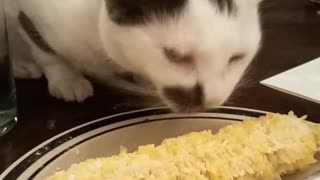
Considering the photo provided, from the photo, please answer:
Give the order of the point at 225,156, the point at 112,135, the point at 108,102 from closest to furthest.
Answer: the point at 225,156 → the point at 112,135 → the point at 108,102

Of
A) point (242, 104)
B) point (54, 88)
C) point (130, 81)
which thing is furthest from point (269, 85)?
point (54, 88)

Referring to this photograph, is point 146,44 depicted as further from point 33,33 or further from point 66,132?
point 33,33

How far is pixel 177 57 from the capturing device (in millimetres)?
772

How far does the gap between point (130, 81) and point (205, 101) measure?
17 centimetres

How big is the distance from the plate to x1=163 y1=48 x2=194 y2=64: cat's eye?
0.09 m

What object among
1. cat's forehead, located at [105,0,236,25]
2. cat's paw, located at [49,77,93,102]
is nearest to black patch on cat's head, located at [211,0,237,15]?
cat's forehead, located at [105,0,236,25]

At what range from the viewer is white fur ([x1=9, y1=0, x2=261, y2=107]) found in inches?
30.0

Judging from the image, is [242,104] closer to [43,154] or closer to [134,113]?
[134,113]

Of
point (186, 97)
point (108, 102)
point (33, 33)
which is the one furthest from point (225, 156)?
point (33, 33)

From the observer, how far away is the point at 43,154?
74cm

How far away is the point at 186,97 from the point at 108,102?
16cm

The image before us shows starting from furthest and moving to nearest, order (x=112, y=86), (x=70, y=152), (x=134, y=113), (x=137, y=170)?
(x=112, y=86) < (x=134, y=113) < (x=70, y=152) < (x=137, y=170)

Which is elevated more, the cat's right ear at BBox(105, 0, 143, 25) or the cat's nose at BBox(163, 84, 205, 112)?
the cat's right ear at BBox(105, 0, 143, 25)

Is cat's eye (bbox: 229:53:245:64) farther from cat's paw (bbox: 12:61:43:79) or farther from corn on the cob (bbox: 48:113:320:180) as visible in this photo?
cat's paw (bbox: 12:61:43:79)
